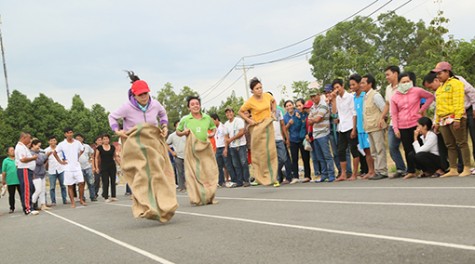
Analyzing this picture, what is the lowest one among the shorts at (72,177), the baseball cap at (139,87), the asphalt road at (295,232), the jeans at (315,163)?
the asphalt road at (295,232)

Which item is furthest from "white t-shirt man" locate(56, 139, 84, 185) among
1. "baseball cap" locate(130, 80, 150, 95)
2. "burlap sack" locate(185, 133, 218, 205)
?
"baseball cap" locate(130, 80, 150, 95)

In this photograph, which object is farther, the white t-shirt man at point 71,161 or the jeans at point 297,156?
the white t-shirt man at point 71,161

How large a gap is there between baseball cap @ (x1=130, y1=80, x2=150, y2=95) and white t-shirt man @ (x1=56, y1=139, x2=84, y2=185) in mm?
7678

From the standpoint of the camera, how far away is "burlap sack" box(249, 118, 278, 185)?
11.8 m

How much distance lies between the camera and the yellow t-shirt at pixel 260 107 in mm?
11867

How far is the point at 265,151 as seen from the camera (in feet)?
38.7

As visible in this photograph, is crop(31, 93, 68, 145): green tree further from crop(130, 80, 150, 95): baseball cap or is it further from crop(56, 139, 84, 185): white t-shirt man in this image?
crop(130, 80, 150, 95): baseball cap

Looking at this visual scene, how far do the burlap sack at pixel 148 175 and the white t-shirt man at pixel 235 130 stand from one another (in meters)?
6.68

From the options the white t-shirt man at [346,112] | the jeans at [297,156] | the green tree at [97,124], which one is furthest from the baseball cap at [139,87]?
the green tree at [97,124]

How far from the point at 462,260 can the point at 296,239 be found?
6.26ft

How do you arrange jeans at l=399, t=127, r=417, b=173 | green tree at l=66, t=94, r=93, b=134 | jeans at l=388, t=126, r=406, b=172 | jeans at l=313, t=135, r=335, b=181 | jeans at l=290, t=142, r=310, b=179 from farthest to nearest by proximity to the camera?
green tree at l=66, t=94, r=93, b=134 < jeans at l=290, t=142, r=310, b=179 < jeans at l=313, t=135, r=335, b=181 < jeans at l=388, t=126, r=406, b=172 < jeans at l=399, t=127, r=417, b=173

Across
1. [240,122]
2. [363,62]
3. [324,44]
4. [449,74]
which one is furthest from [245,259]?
[324,44]

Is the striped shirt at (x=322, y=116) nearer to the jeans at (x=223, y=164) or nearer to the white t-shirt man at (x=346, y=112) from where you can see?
the white t-shirt man at (x=346, y=112)

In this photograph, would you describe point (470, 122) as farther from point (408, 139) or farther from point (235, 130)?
point (235, 130)
